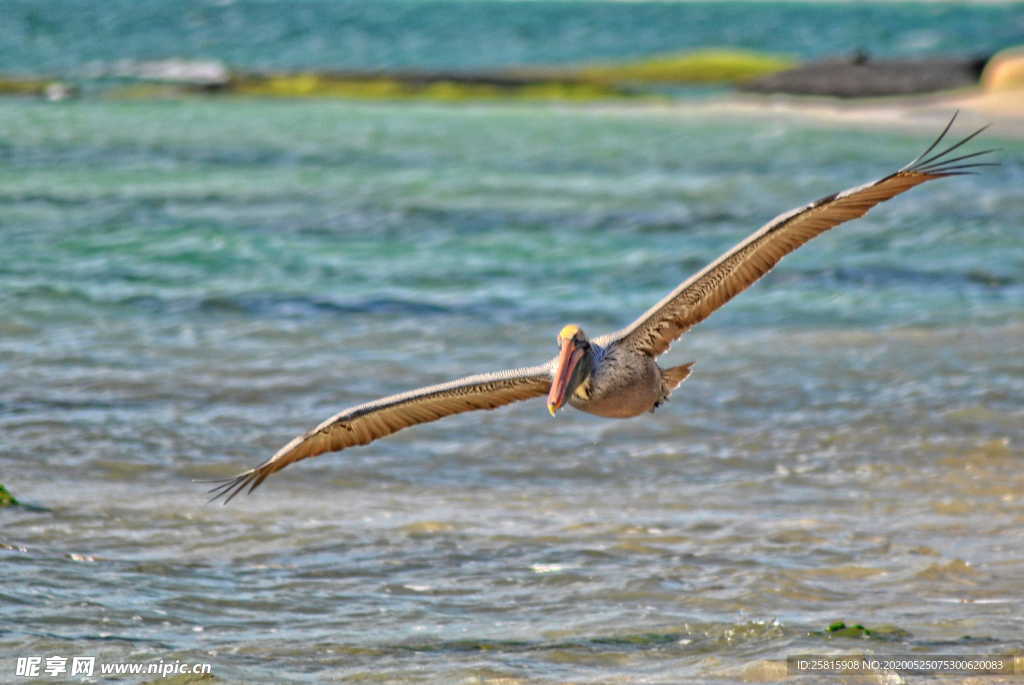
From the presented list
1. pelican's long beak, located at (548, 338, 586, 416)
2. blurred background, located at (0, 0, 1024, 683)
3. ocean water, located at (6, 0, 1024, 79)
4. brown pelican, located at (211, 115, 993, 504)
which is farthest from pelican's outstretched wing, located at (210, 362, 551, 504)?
ocean water, located at (6, 0, 1024, 79)

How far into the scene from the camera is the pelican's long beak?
755 centimetres

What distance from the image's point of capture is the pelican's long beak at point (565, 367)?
7555 mm

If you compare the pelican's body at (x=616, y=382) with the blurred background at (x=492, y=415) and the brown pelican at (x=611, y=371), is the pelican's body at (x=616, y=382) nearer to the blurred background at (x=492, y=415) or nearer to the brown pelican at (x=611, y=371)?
the brown pelican at (x=611, y=371)

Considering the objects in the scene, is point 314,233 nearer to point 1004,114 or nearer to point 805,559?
point 805,559

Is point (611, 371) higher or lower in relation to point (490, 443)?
higher

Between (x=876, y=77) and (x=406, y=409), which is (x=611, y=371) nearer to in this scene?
(x=406, y=409)

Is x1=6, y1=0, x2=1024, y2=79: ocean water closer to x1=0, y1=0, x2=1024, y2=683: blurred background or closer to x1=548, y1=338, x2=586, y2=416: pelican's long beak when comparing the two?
x1=0, y1=0, x2=1024, y2=683: blurred background

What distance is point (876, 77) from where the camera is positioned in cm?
3981

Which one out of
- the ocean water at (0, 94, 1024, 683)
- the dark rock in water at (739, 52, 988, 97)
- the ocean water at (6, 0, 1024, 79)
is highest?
the ocean water at (6, 0, 1024, 79)

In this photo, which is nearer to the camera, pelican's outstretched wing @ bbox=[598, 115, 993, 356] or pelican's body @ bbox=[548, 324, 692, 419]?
pelican's outstretched wing @ bbox=[598, 115, 993, 356]

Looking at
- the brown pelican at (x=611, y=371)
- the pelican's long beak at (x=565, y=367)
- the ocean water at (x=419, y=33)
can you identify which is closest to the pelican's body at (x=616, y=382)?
the brown pelican at (x=611, y=371)

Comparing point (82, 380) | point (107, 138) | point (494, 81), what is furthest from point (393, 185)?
point (494, 81)

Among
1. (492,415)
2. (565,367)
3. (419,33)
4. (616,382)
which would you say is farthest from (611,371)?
(419,33)

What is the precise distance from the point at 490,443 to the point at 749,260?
4.32 meters
